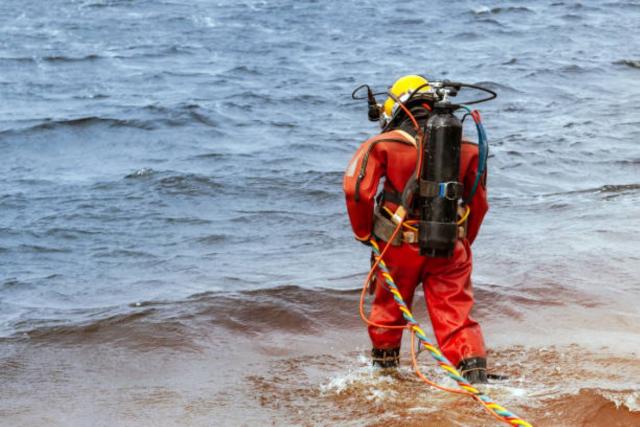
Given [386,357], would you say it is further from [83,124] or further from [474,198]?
[83,124]

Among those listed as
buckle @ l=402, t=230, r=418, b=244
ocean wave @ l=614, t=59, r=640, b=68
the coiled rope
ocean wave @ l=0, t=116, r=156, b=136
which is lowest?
ocean wave @ l=0, t=116, r=156, b=136

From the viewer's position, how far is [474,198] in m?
5.36

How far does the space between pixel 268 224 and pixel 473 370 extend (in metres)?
5.67

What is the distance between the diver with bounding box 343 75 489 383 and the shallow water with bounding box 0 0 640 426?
0.35 meters

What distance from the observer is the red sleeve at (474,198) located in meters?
5.24

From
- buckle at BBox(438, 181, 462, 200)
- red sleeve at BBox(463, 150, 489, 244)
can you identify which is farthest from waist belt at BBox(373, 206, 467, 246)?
buckle at BBox(438, 181, 462, 200)

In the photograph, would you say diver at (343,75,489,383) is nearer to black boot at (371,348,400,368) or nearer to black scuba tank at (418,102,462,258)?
black scuba tank at (418,102,462,258)

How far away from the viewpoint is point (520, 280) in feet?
25.7

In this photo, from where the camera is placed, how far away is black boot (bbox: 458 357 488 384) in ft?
17.0

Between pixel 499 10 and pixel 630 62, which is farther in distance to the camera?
pixel 499 10

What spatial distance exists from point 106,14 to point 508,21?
34.8 ft

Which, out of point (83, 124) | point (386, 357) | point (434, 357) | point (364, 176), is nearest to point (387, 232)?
point (364, 176)

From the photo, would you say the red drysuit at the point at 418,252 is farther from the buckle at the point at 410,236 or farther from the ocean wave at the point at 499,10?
the ocean wave at the point at 499,10

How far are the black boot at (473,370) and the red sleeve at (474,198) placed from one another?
72 cm
